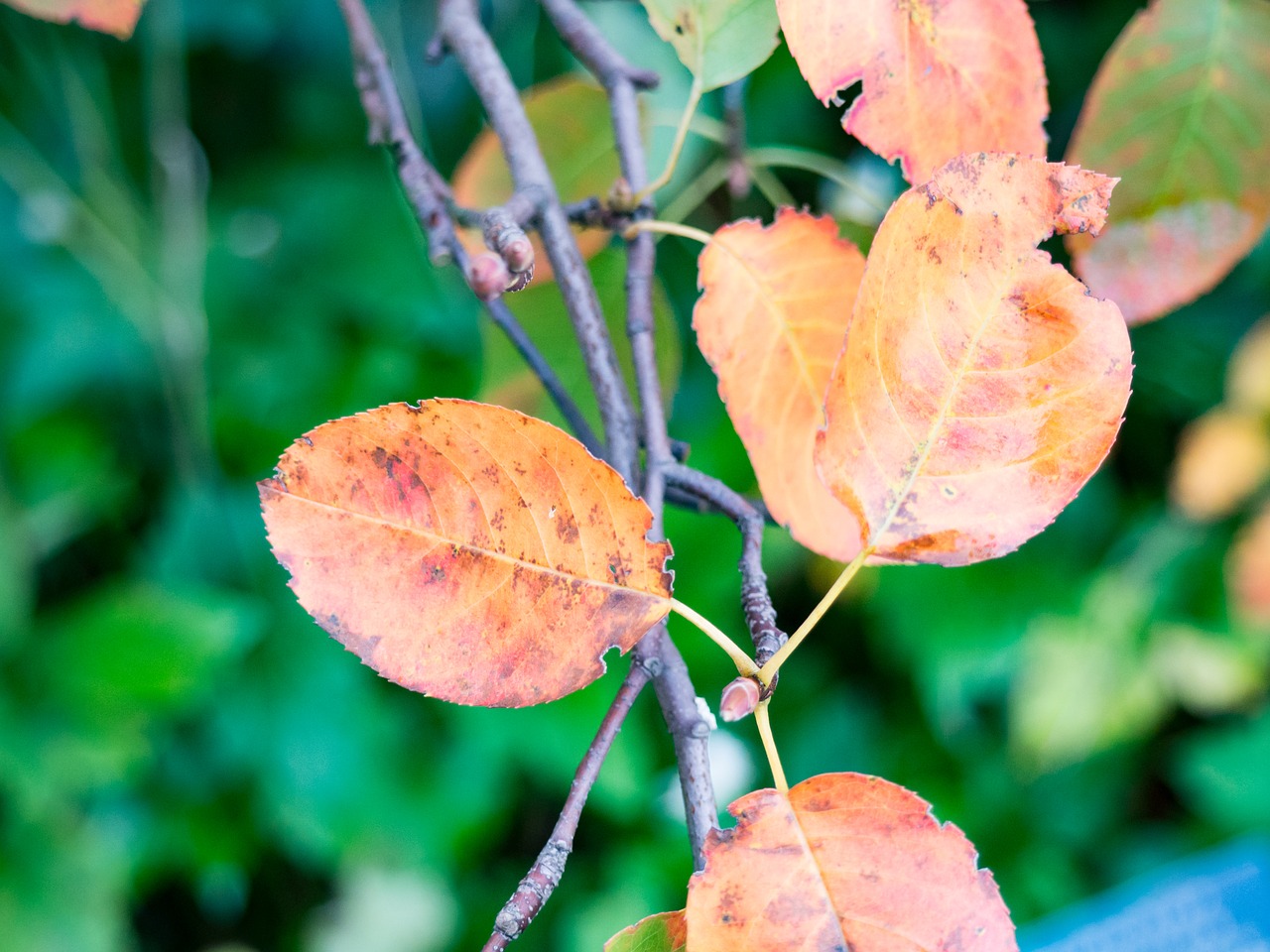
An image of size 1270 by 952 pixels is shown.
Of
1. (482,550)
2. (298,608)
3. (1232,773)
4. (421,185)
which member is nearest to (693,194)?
(421,185)

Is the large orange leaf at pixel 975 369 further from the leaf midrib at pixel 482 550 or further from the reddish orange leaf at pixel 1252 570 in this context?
the reddish orange leaf at pixel 1252 570

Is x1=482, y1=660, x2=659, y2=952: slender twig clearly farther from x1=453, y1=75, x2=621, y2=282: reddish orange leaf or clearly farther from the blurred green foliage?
the blurred green foliage

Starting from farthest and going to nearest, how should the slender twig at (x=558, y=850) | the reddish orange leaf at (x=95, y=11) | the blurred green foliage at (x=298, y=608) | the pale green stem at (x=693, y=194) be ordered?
the blurred green foliage at (x=298, y=608) → the pale green stem at (x=693, y=194) → the reddish orange leaf at (x=95, y=11) → the slender twig at (x=558, y=850)

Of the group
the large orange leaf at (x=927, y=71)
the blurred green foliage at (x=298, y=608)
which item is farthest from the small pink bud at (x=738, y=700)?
the blurred green foliage at (x=298, y=608)

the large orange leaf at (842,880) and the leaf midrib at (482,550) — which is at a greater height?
the leaf midrib at (482,550)

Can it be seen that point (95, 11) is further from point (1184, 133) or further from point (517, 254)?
point (1184, 133)

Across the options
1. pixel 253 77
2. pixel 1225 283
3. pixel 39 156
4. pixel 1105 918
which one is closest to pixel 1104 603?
pixel 1225 283

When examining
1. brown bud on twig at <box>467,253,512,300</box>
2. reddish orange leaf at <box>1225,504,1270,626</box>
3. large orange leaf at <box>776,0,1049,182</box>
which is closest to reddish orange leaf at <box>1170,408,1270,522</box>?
reddish orange leaf at <box>1225,504,1270,626</box>
